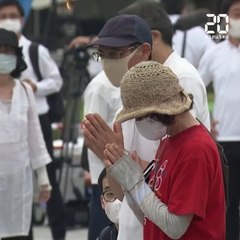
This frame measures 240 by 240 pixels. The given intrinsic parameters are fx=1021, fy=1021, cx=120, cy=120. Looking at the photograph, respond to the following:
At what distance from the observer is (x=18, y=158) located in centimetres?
667

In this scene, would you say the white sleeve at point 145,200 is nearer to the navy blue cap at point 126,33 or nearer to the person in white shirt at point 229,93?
the navy blue cap at point 126,33

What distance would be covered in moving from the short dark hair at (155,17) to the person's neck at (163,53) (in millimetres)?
38

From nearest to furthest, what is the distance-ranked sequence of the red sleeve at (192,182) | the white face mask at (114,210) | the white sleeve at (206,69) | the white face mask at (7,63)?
the red sleeve at (192,182) → the white face mask at (114,210) → the white face mask at (7,63) → the white sleeve at (206,69)

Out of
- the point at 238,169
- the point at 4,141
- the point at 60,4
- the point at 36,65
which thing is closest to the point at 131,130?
the point at 4,141

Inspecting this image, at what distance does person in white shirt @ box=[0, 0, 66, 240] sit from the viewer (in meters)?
8.27

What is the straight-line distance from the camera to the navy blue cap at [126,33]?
4.85 metres

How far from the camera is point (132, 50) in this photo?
16.0 feet

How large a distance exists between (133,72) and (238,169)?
3390 millimetres

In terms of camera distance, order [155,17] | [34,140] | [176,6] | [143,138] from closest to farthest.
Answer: [143,138] < [155,17] < [34,140] < [176,6]

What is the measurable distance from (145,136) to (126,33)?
919 mm

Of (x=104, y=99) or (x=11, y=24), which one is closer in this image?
(x=104, y=99)

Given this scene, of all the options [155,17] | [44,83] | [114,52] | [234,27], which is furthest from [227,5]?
[114,52]

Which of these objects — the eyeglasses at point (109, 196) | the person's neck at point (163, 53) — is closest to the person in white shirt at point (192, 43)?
the person's neck at point (163, 53)

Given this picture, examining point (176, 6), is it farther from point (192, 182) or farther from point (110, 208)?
point (192, 182)
